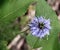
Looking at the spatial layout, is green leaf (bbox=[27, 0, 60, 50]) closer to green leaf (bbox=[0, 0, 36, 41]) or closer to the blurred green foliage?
the blurred green foliage

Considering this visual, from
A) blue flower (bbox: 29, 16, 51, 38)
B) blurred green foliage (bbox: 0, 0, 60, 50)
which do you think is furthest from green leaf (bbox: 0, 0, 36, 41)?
blue flower (bbox: 29, 16, 51, 38)

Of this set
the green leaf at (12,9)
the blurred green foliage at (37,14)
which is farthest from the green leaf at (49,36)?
the green leaf at (12,9)

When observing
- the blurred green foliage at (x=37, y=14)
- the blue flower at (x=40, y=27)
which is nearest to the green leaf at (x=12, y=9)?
the blurred green foliage at (x=37, y=14)

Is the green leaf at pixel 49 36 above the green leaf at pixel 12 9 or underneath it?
underneath

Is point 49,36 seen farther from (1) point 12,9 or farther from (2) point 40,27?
(1) point 12,9

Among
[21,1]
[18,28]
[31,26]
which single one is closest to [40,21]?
[31,26]

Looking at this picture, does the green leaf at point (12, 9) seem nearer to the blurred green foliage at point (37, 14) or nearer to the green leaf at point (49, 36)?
the blurred green foliage at point (37, 14)
